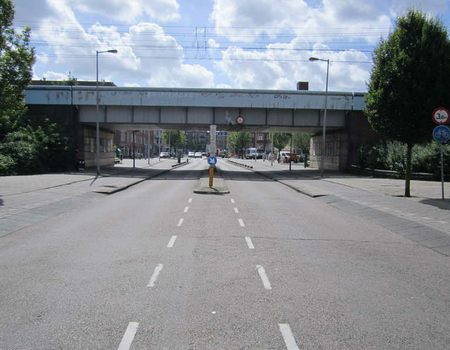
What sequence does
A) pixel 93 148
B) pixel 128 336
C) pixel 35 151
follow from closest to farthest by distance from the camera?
pixel 128 336 → pixel 35 151 → pixel 93 148

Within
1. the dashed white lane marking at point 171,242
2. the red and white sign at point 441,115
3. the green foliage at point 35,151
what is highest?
the red and white sign at point 441,115

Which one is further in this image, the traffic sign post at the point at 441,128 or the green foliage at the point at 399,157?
the green foliage at the point at 399,157

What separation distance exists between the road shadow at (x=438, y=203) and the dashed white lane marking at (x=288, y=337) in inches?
449

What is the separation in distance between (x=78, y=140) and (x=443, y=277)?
33540 millimetres

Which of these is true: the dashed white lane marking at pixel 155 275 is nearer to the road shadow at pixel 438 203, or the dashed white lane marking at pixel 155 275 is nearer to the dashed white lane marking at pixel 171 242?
the dashed white lane marking at pixel 171 242

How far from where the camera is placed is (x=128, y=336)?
387 cm

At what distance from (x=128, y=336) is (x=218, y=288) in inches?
65.8

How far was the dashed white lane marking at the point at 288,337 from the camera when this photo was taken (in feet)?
12.2

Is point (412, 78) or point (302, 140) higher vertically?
point (412, 78)

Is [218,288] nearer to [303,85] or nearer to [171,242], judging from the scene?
[171,242]

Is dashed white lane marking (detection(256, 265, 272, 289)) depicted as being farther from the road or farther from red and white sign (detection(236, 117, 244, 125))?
red and white sign (detection(236, 117, 244, 125))

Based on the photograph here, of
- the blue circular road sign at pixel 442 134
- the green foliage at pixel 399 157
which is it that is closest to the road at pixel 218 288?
the blue circular road sign at pixel 442 134

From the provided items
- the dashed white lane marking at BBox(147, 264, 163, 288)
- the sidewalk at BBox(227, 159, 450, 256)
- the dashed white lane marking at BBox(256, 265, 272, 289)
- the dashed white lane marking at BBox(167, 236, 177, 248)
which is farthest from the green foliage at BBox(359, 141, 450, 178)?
the dashed white lane marking at BBox(147, 264, 163, 288)

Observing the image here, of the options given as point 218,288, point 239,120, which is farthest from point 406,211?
point 239,120
